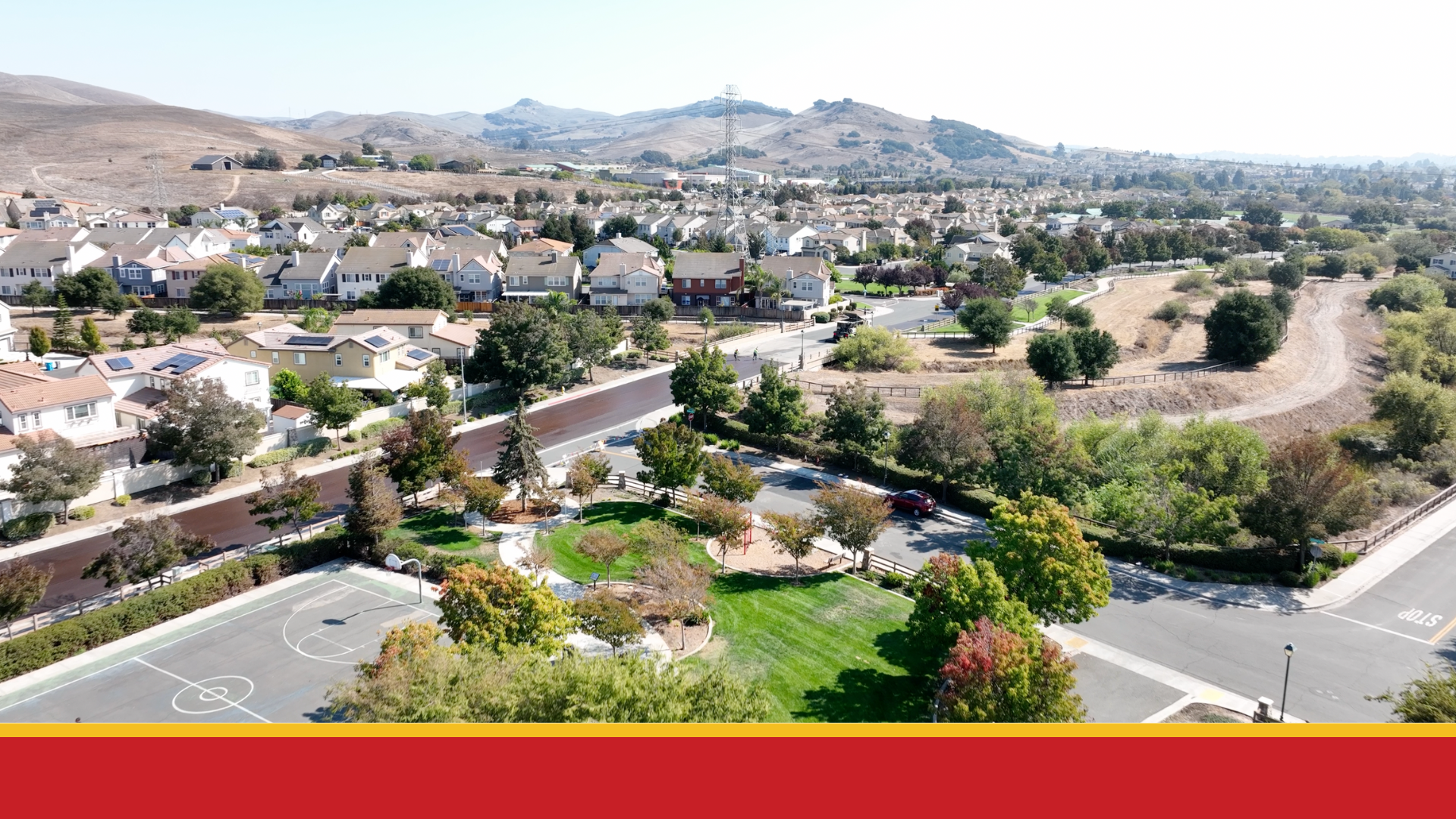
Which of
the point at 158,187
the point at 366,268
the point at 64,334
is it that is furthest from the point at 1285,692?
the point at 158,187

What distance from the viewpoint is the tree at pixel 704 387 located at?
47.6 metres

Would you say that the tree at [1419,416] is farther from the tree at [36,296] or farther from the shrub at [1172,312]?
the tree at [36,296]

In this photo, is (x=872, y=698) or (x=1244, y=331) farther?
(x=1244, y=331)

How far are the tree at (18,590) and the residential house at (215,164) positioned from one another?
180 m

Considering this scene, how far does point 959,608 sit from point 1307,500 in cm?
1705

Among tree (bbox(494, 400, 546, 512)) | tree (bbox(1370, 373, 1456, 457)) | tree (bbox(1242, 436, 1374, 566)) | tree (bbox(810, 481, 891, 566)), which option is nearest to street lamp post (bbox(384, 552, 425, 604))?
tree (bbox(494, 400, 546, 512))

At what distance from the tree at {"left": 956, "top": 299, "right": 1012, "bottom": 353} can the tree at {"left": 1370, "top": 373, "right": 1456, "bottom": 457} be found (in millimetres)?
27199

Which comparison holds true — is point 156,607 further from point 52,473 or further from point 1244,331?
point 1244,331

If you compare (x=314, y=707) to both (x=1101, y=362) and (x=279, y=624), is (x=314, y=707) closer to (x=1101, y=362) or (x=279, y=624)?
(x=279, y=624)

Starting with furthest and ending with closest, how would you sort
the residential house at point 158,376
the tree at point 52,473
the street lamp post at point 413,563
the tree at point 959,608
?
the residential house at point 158,376
the tree at point 52,473
the street lamp post at point 413,563
the tree at point 959,608

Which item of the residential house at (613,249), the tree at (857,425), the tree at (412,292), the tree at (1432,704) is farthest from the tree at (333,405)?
the residential house at (613,249)

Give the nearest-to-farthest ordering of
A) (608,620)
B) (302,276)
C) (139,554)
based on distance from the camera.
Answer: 1. (608,620)
2. (139,554)
3. (302,276)

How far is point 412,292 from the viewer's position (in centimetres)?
7569

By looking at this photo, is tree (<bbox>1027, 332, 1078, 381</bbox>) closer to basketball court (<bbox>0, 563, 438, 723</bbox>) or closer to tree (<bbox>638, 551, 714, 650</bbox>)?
tree (<bbox>638, 551, 714, 650</bbox>)
